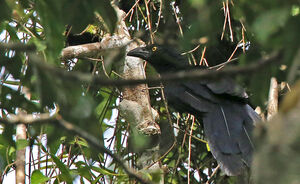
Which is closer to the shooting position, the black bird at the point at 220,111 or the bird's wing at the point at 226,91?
the black bird at the point at 220,111

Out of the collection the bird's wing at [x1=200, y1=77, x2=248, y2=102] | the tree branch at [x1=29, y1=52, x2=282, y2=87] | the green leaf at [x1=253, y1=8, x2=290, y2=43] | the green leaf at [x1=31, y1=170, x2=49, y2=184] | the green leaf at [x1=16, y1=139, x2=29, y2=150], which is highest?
the bird's wing at [x1=200, y1=77, x2=248, y2=102]

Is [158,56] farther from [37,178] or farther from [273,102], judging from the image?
[37,178]

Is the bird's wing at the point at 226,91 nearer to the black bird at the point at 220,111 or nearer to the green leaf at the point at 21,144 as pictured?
the black bird at the point at 220,111

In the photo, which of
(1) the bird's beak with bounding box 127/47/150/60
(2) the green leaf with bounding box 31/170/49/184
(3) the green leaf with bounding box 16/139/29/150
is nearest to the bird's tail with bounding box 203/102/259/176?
(1) the bird's beak with bounding box 127/47/150/60

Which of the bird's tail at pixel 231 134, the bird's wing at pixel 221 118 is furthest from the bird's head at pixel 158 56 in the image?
the bird's tail at pixel 231 134

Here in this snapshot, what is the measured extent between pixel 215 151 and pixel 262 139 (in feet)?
10.6

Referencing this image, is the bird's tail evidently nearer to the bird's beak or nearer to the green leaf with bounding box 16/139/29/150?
the bird's beak

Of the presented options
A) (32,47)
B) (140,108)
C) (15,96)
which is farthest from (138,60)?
(32,47)

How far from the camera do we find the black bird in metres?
4.32

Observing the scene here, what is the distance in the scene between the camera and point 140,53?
190 inches

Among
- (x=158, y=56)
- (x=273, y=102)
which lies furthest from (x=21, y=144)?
(x=158, y=56)

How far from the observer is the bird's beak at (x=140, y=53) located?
4637mm

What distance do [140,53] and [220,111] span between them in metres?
0.86

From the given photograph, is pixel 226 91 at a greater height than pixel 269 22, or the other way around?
pixel 226 91
